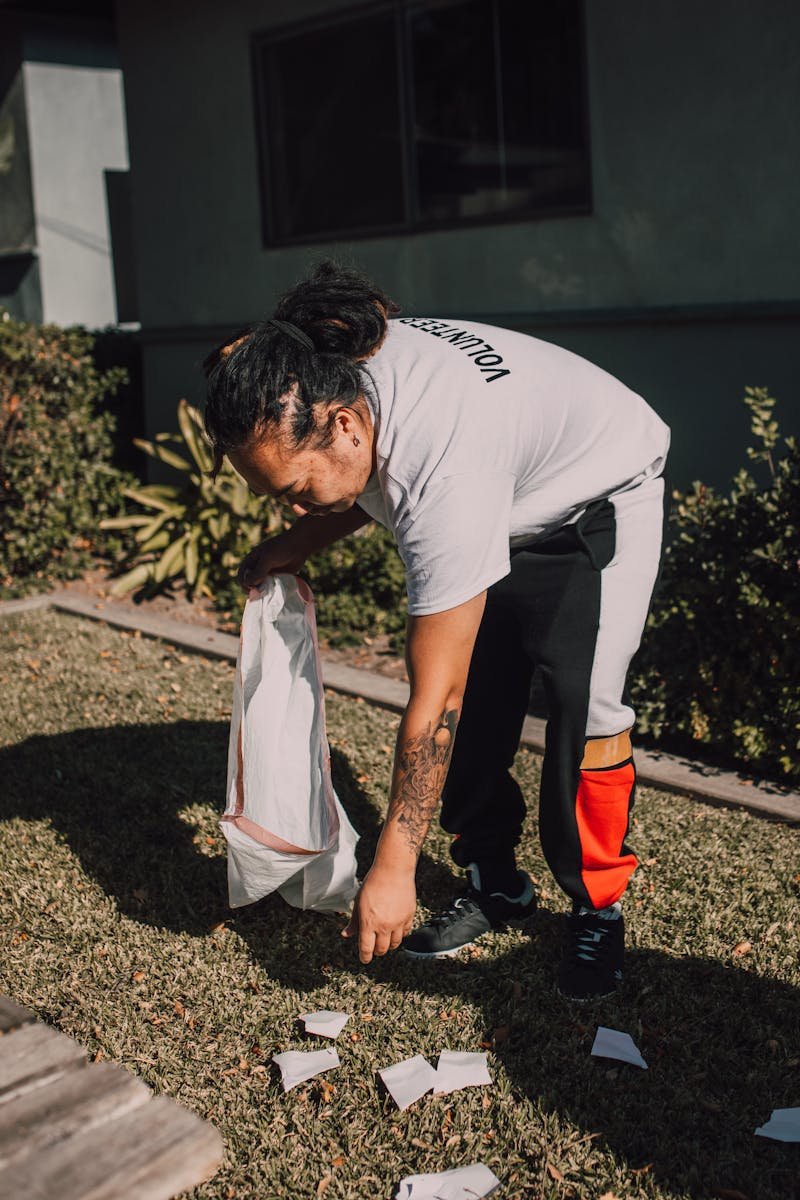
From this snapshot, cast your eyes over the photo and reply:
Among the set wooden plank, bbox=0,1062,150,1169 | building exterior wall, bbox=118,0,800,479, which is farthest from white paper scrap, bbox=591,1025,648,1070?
building exterior wall, bbox=118,0,800,479

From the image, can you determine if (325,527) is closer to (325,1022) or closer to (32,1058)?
(325,1022)

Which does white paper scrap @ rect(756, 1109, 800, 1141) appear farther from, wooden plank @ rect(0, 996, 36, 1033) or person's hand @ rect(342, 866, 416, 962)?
wooden plank @ rect(0, 996, 36, 1033)

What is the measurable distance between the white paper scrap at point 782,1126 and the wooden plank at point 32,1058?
4.87ft

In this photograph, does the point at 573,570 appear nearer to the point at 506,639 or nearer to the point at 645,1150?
the point at 506,639

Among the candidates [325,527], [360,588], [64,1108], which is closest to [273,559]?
[325,527]

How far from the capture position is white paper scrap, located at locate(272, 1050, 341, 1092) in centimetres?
286

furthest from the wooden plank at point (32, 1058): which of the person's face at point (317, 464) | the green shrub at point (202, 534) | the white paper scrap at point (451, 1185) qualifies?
the green shrub at point (202, 534)

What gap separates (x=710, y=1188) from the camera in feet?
8.18

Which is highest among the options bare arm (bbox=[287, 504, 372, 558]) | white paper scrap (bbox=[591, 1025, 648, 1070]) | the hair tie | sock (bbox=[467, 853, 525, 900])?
the hair tie

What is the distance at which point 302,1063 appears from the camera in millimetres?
2914

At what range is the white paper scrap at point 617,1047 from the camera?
2.90 metres

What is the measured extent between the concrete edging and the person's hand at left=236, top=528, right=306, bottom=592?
69.1 inches

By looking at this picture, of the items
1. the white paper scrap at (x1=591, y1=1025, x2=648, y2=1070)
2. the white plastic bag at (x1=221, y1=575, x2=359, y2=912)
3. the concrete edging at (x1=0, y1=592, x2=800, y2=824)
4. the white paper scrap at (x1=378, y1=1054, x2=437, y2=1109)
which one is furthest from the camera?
the concrete edging at (x1=0, y1=592, x2=800, y2=824)

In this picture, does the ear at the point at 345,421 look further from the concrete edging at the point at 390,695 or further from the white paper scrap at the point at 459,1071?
the concrete edging at the point at 390,695
